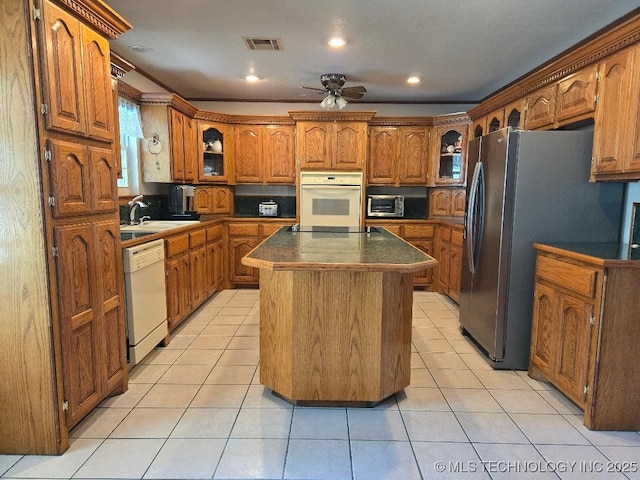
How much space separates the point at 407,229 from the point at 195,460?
11.8 feet

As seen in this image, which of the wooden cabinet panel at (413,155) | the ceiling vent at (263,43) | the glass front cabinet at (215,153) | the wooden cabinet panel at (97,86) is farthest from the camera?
the wooden cabinet panel at (413,155)

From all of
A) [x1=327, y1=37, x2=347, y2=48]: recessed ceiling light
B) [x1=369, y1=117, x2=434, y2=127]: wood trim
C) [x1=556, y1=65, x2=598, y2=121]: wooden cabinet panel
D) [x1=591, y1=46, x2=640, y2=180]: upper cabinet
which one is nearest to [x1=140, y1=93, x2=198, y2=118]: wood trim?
[x1=327, y1=37, x2=347, y2=48]: recessed ceiling light

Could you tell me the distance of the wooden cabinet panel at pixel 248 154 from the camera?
16.0 ft

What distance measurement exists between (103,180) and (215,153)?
2.82 meters

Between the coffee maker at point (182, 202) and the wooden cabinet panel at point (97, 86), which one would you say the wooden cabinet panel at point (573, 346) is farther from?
the coffee maker at point (182, 202)

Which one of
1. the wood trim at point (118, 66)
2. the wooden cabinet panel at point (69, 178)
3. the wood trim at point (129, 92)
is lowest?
the wooden cabinet panel at point (69, 178)

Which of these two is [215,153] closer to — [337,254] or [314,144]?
[314,144]

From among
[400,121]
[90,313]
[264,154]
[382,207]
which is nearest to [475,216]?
[382,207]

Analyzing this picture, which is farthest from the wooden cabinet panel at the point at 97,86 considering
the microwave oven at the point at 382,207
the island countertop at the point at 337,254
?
the microwave oven at the point at 382,207

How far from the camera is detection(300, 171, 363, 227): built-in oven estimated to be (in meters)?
4.70

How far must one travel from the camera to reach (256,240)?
4.79m

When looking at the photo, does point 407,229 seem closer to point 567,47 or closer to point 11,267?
point 567,47

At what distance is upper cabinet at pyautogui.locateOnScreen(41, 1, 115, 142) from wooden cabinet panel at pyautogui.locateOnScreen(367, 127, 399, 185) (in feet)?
10.8

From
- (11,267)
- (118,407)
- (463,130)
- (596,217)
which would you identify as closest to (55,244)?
(11,267)
